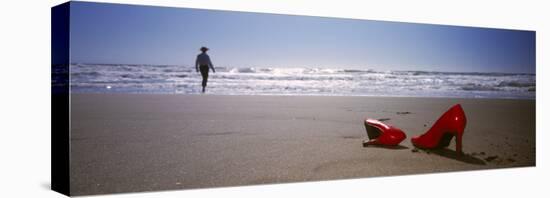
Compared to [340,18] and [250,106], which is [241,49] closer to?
[250,106]

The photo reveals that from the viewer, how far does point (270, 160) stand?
5.84 metres

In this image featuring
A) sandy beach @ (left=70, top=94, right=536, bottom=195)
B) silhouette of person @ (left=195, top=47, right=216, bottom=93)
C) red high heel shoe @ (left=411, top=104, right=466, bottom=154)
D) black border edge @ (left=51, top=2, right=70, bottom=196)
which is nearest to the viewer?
black border edge @ (left=51, top=2, right=70, bottom=196)

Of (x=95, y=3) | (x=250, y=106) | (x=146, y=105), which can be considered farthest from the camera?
(x=250, y=106)

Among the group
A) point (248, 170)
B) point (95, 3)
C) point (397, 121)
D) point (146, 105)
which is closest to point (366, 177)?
point (397, 121)

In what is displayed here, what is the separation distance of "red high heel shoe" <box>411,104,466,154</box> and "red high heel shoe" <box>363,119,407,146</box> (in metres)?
0.19

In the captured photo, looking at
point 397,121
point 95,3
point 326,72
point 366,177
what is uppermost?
point 95,3

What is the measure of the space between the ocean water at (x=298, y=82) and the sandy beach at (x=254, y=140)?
3.1 inches

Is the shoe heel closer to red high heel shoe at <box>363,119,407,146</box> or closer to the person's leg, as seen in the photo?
red high heel shoe at <box>363,119,407,146</box>

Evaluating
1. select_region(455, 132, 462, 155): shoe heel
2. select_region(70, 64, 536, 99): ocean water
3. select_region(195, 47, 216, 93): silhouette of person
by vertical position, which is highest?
select_region(195, 47, 216, 93): silhouette of person

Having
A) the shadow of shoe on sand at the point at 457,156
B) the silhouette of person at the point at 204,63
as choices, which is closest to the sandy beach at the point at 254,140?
the shadow of shoe on sand at the point at 457,156

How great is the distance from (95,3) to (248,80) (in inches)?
59.6

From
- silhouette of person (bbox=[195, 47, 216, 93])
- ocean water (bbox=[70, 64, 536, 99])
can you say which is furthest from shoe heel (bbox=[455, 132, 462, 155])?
silhouette of person (bbox=[195, 47, 216, 93])

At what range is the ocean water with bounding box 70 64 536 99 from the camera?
18.1ft

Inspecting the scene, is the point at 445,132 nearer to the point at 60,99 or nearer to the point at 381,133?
the point at 381,133
